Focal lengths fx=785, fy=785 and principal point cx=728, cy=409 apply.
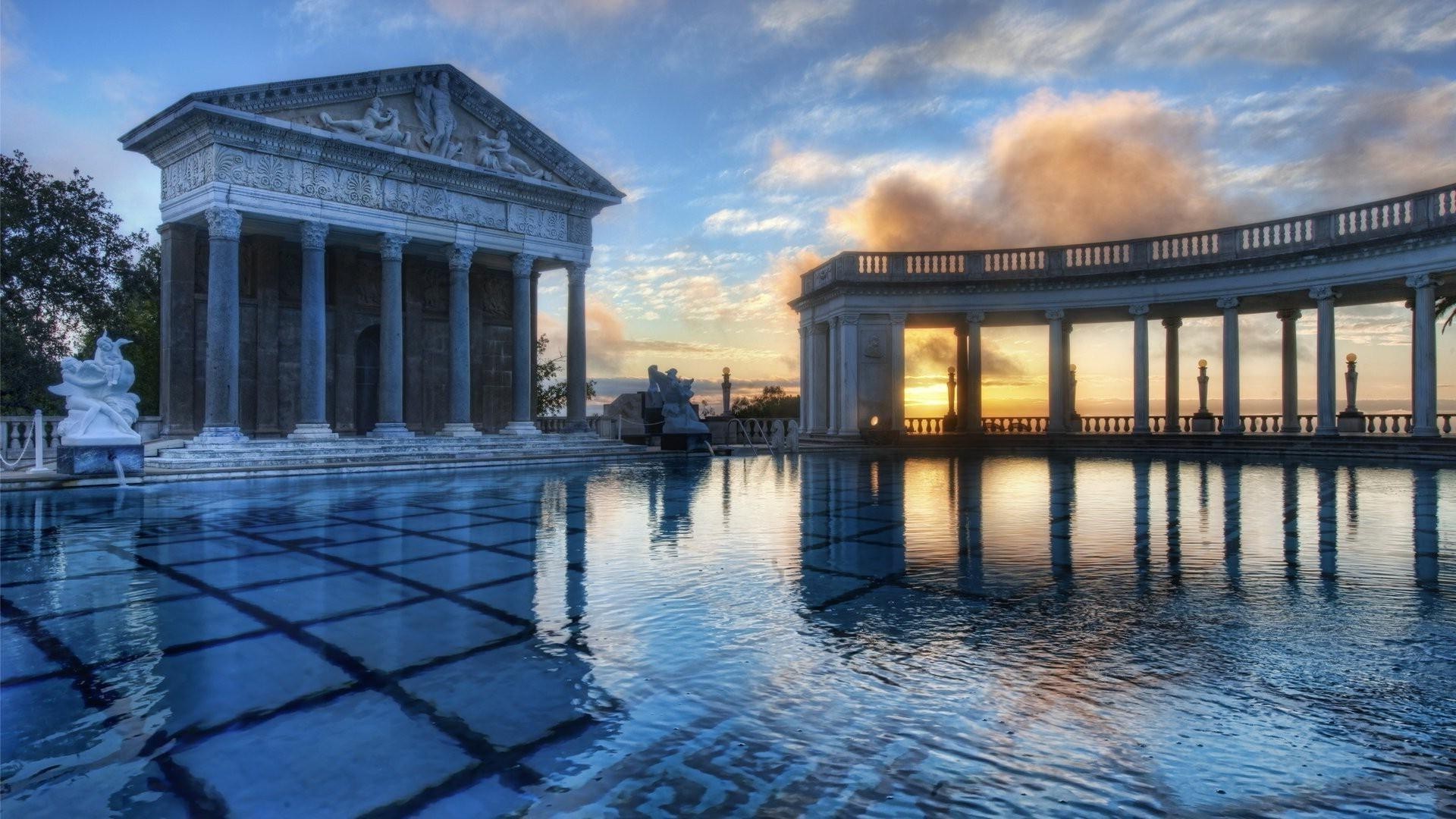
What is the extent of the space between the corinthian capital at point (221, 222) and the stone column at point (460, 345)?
5894 mm

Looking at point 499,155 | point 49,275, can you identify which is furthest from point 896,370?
point 49,275

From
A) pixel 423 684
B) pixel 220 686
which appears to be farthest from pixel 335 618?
pixel 423 684

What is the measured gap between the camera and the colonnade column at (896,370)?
94.5 feet

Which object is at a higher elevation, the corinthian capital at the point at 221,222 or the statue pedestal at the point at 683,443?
the corinthian capital at the point at 221,222

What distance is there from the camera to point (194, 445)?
18.3 meters

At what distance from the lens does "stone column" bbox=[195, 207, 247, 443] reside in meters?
19.0

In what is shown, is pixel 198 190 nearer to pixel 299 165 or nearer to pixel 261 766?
pixel 299 165

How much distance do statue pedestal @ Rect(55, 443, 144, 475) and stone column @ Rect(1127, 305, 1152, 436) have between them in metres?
27.9

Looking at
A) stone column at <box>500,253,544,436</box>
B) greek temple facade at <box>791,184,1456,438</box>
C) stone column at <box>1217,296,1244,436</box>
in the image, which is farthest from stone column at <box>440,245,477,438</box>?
stone column at <box>1217,296,1244,436</box>

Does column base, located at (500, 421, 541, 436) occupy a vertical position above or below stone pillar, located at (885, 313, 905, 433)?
below

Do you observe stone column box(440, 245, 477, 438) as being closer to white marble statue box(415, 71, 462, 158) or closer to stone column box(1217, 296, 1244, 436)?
white marble statue box(415, 71, 462, 158)

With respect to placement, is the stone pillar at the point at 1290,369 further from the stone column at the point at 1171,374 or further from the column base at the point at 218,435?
the column base at the point at 218,435

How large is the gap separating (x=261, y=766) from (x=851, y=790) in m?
1.98

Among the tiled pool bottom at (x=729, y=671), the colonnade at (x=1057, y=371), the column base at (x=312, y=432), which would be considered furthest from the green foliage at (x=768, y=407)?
the tiled pool bottom at (x=729, y=671)
